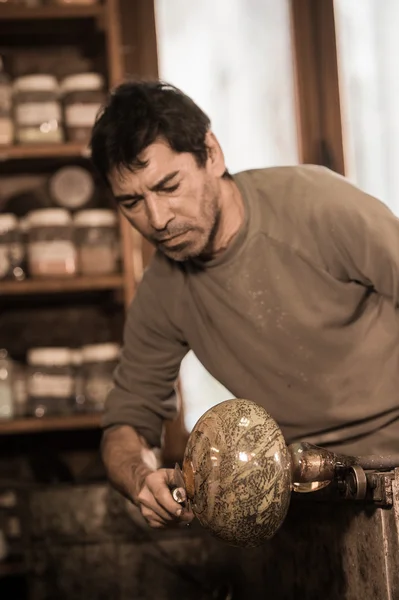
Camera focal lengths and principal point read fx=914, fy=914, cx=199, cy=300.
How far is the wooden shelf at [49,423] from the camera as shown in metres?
2.07

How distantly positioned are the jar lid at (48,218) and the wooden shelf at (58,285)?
0.13 metres

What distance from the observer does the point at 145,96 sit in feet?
4.68

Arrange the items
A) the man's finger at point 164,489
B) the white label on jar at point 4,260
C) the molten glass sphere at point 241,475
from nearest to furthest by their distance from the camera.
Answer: the molten glass sphere at point 241,475 < the man's finger at point 164,489 < the white label on jar at point 4,260

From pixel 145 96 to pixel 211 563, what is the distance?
2.60ft

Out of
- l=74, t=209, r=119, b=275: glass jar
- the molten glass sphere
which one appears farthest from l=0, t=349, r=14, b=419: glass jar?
the molten glass sphere

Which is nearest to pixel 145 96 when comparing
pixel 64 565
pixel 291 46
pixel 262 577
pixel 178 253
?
pixel 178 253

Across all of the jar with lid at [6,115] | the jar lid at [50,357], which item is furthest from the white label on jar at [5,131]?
the jar lid at [50,357]

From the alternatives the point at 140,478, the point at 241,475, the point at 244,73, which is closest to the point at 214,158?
the point at 140,478

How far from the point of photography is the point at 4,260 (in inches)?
84.0

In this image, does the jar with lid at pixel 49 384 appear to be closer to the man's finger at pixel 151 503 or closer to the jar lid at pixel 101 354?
the jar lid at pixel 101 354

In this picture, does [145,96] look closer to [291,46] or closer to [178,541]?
[178,541]

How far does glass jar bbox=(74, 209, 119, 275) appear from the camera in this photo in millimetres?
2150

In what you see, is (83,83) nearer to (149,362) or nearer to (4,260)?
(4,260)

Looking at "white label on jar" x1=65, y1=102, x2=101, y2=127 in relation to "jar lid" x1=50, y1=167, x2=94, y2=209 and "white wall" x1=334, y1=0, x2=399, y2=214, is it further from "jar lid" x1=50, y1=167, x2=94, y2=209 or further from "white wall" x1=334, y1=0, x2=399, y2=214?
"white wall" x1=334, y1=0, x2=399, y2=214
